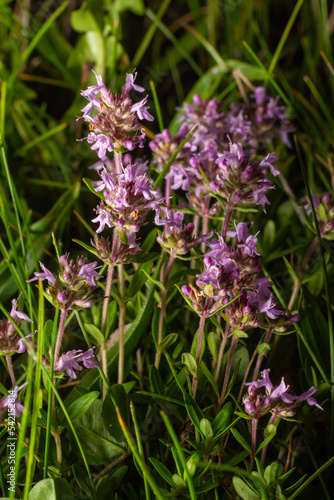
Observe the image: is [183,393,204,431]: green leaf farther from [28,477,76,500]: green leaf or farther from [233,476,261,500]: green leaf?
[28,477,76,500]: green leaf

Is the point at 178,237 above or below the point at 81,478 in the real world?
above

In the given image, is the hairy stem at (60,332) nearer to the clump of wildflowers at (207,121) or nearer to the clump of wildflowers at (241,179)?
the clump of wildflowers at (241,179)

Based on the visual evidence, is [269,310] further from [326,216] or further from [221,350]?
[326,216]

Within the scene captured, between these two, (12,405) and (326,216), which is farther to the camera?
(326,216)

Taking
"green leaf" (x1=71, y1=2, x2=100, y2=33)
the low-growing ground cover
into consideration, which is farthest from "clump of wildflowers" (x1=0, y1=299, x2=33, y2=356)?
"green leaf" (x1=71, y1=2, x2=100, y2=33)

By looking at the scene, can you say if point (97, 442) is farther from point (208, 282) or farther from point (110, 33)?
point (110, 33)

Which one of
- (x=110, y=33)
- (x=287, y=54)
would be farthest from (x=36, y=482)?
(x=287, y=54)

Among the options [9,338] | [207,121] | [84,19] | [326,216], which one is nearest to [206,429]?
[9,338]
